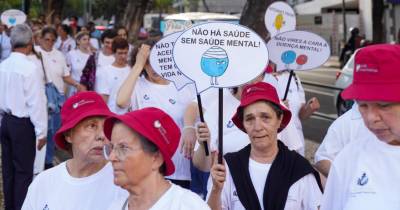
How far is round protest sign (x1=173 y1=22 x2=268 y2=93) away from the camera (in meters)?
3.77

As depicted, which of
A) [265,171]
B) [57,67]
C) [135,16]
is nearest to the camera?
[265,171]

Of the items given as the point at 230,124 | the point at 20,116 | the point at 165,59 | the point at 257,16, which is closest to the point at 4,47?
the point at 257,16

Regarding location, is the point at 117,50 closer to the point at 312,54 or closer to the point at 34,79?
the point at 34,79

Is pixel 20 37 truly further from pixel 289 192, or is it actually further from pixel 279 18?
pixel 289 192

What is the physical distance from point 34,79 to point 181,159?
85.3 inches

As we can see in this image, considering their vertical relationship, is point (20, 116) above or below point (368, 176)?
below

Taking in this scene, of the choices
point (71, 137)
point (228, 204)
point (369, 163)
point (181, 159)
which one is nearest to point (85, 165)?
point (71, 137)

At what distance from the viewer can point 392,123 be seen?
105 inches

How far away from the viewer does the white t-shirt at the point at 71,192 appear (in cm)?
345

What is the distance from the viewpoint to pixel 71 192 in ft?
11.4

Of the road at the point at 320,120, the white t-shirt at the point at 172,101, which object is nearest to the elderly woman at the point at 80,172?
the white t-shirt at the point at 172,101

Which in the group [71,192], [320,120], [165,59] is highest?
[165,59]

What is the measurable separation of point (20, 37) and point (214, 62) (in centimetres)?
388

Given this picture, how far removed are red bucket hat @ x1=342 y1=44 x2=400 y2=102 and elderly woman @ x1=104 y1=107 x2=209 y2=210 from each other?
0.74 meters
